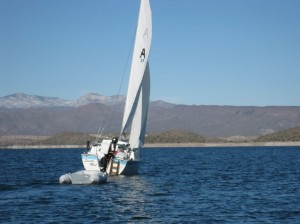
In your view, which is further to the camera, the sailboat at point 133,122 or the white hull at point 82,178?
the sailboat at point 133,122

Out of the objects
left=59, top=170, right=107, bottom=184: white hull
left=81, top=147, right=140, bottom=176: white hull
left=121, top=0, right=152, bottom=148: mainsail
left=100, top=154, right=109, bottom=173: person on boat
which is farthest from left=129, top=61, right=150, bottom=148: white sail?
left=59, top=170, right=107, bottom=184: white hull

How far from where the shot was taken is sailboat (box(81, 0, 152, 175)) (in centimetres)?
5250

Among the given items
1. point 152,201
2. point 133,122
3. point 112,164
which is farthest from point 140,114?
point 152,201

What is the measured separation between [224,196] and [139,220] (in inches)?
431

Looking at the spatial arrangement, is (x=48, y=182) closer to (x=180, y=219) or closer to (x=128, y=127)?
(x=128, y=127)

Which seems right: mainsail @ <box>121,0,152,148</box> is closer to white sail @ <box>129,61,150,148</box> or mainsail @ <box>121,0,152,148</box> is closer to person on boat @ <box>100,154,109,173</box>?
white sail @ <box>129,61,150,148</box>

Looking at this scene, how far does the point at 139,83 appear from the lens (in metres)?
54.8

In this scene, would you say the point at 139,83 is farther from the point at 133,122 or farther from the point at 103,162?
the point at 103,162

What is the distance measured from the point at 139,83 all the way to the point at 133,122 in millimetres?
3643

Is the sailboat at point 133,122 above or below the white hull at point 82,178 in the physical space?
above

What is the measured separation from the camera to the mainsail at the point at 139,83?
54656mm

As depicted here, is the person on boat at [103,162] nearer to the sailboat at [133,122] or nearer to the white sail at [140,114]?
the sailboat at [133,122]

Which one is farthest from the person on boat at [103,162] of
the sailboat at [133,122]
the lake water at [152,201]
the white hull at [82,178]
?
the white hull at [82,178]

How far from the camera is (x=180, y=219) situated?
31562 mm
